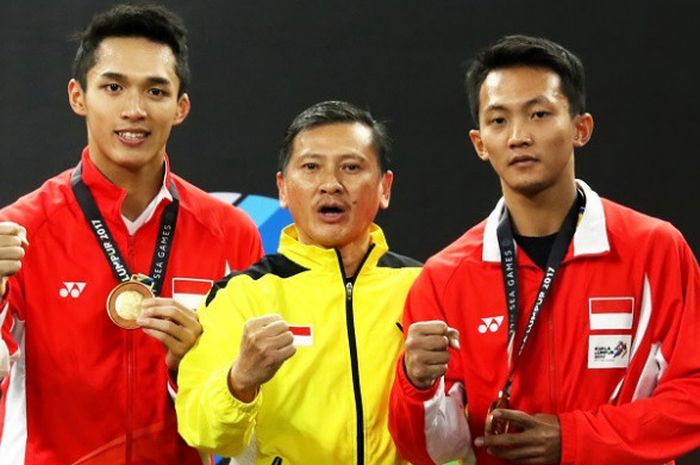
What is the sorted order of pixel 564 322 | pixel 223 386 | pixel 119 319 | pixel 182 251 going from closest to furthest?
pixel 223 386 < pixel 564 322 < pixel 119 319 < pixel 182 251

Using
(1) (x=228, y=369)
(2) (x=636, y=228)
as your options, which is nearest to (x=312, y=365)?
(1) (x=228, y=369)

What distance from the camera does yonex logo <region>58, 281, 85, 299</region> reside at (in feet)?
8.20

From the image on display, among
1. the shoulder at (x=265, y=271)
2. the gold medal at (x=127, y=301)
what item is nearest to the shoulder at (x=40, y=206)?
the gold medal at (x=127, y=301)

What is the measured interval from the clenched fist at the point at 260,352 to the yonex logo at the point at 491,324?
43 centimetres

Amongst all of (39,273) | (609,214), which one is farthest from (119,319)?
(609,214)

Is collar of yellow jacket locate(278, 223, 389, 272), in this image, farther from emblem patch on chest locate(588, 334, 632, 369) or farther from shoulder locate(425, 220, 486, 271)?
emblem patch on chest locate(588, 334, 632, 369)

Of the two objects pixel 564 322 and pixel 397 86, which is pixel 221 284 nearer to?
pixel 564 322

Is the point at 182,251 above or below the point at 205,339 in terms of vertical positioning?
above

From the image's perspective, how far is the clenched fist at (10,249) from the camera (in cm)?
219

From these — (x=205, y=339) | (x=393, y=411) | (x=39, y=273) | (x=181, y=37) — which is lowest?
(x=393, y=411)

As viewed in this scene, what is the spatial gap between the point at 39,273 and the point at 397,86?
1200 mm

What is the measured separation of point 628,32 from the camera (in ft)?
10.6

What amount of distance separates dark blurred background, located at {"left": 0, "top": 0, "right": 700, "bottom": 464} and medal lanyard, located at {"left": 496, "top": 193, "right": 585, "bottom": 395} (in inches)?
36.0

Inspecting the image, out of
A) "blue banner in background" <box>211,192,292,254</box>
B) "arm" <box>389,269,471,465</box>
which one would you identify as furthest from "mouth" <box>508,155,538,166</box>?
"blue banner in background" <box>211,192,292,254</box>
